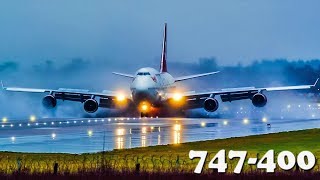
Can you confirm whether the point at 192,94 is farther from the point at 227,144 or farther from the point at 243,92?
the point at 227,144

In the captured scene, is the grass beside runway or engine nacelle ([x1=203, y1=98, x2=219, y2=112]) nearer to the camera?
the grass beside runway

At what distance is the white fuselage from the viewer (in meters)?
82.4

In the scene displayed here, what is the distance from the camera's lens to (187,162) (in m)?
31.4

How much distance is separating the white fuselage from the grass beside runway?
31.5 metres

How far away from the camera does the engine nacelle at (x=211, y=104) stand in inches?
3514

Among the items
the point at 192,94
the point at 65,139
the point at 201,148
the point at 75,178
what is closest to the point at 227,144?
the point at 201,148

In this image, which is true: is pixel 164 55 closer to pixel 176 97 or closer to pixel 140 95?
pixel 176 97

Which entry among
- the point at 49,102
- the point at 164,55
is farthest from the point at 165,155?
the point at 164,55

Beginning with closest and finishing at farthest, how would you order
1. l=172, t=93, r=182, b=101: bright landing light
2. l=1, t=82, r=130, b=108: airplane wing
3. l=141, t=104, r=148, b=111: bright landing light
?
l=141, t=104, r=148, b=111: bright landing light
l=172, t=93, r=182, b=101: bright landing light
l=1, t=82, r=130, b=108: airplane wing

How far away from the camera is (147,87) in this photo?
82250mm

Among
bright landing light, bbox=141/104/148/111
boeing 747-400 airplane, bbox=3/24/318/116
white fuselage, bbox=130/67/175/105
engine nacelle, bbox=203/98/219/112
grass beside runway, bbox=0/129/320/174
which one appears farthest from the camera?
engine nacelle, bbox=203/98/219/112

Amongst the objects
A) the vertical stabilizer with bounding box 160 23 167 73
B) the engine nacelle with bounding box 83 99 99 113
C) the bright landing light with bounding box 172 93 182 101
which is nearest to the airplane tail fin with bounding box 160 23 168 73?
the vertical stabilizer with bounding box 160 23 167 73

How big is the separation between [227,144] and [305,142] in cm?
443

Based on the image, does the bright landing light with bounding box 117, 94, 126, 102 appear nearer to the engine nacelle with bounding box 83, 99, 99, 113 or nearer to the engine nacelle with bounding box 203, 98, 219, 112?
the engine nacelle with bounding box 83, 99, 99, 113
